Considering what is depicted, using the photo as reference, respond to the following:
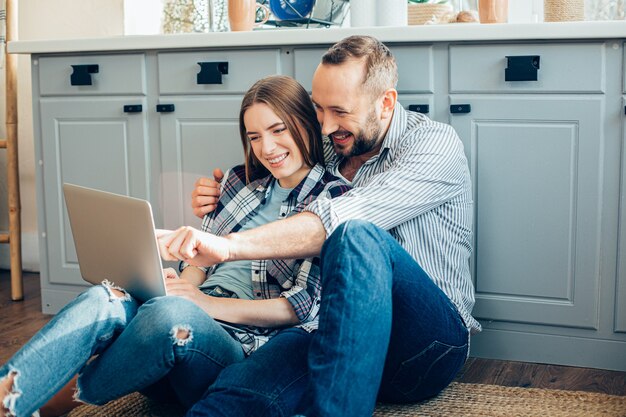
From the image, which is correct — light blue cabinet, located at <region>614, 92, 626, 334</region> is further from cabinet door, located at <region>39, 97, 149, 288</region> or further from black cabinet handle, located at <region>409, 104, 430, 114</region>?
cabinet door, located at <region>39, 97, 149, 288</region>

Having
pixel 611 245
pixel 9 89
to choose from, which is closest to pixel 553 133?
pixel 611 245

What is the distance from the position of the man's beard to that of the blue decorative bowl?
31.5 inches

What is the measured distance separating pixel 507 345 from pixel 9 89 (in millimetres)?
1853

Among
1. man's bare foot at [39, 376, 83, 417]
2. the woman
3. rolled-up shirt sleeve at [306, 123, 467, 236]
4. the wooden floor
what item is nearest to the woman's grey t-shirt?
the woman

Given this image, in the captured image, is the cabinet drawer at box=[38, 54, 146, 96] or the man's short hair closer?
→ the man's short hair

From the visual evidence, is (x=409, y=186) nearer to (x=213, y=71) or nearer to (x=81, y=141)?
(x=213, y=71)

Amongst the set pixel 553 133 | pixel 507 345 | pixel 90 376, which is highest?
pixel 553 133

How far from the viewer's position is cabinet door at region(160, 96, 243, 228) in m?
2.23

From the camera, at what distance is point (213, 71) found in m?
2.20

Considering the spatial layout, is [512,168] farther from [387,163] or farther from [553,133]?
[387,163]

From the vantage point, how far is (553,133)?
1920 millimetres

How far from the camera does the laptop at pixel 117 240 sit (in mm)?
1346

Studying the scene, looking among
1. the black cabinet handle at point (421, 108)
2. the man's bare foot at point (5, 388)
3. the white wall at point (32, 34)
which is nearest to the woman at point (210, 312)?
the man's bare foot at point (5, 388)

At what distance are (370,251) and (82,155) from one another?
1.37 m
